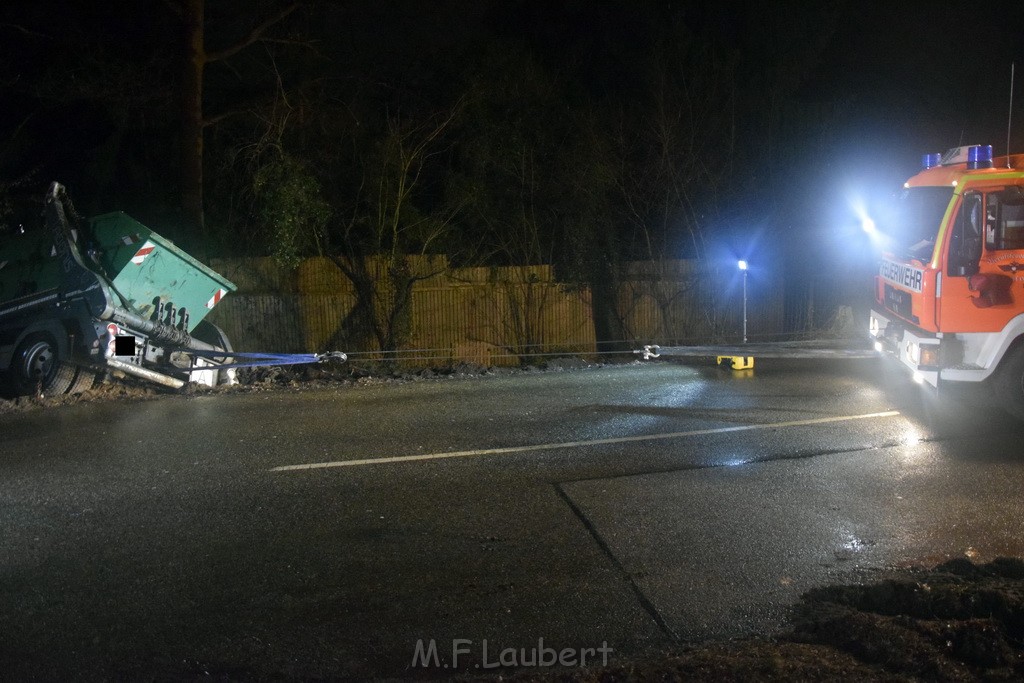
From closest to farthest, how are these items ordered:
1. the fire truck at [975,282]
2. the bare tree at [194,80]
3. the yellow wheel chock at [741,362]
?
the fire truck at [975,282] < the yellow wheel chock at [741,362] < the bare tree at [194,80]

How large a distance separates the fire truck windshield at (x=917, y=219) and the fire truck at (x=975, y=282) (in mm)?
25

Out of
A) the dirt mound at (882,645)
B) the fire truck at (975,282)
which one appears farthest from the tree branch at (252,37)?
the dirt mound at (882,645)

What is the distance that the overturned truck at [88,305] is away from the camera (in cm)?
1126

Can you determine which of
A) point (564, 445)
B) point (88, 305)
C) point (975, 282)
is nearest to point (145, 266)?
point (88, 305)

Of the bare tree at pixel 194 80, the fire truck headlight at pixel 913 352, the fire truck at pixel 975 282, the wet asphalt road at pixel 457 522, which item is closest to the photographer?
the wet asphalt road at pixel 457 522

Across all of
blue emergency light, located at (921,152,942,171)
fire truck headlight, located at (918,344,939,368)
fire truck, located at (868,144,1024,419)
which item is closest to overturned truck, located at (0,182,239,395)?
fire truck headlight, located at (918,344,939,368)

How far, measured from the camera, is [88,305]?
11164mm

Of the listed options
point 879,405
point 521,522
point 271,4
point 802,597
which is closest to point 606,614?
point 802,597

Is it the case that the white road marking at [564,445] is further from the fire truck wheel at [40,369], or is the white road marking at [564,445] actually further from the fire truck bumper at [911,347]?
the fire truck wheel at [40,369]

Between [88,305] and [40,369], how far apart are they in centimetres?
109

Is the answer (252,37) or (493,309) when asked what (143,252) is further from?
(493,309)

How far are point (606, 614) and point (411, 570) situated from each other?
53.0 inches

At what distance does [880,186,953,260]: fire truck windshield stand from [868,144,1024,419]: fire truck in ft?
0.08

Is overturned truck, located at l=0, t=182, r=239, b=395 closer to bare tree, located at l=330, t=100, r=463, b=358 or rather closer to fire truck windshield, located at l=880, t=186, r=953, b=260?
bare tree, located at l=330, t=100, r=463, b=358
